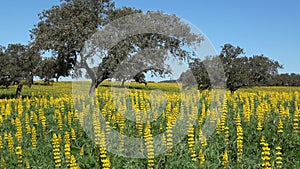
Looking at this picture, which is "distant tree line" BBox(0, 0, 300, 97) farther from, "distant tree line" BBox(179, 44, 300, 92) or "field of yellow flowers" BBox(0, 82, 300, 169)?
"field of yellow flowers" BBox(0, 82, 300, 169)

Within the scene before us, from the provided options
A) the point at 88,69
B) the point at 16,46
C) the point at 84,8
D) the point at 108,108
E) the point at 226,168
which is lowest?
the point at 226,168

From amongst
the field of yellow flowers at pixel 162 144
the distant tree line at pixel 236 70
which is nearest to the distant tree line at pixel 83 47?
the distant tree line at pixel 236 70

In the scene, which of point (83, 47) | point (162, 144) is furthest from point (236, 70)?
point (162, 144)

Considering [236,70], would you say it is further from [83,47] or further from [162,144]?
[162,144]

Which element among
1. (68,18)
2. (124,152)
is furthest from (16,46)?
(124,152)

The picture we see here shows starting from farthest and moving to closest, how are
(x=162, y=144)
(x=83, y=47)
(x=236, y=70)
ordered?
(x=236, y=70) → (x=83, y=47) → (x=162, y=144)

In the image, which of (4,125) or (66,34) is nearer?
(4,125)

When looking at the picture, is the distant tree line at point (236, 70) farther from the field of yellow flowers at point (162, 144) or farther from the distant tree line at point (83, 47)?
the field of yellow flowers at point (162, 144)

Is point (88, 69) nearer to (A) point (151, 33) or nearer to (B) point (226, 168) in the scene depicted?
(A) point (151, 33)

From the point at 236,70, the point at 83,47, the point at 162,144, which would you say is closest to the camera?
the point at 162,144

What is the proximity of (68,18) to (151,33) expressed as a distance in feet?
24.5

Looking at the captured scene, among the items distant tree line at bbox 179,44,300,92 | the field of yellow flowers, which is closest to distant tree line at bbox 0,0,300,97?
distant tree line at bbox 179,44,300,92

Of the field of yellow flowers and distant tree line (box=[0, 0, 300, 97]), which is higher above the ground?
distant tree line (box=[0, 0, 300, 97])

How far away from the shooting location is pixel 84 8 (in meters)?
31.9
